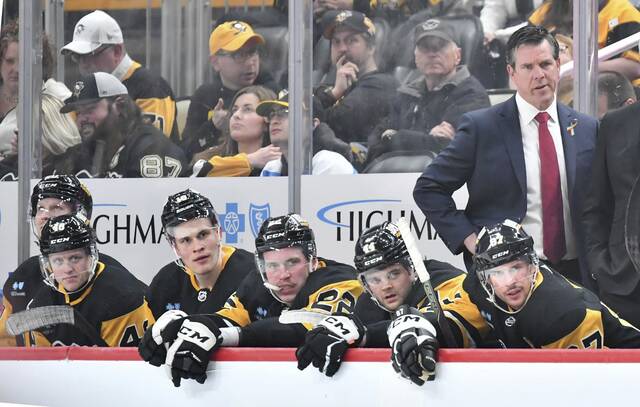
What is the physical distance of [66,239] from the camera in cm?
448

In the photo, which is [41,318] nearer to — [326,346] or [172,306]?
[172,306]

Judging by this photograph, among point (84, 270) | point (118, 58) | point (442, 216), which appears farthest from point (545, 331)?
point (118, 58)

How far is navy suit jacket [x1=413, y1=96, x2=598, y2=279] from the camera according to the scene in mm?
4203

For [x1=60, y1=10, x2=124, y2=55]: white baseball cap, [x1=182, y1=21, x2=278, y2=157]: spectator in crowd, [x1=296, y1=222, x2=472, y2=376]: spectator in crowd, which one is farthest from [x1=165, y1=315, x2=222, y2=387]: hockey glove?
[x1=60, y1=10, x2=124, y2=55]: white baseball cap

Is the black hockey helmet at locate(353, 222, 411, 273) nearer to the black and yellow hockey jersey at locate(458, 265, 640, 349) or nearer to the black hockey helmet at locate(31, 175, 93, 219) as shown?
the black and yellow hockey jersey at locate(458, 265, 640, 349)

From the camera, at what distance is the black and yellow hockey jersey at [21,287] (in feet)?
15.6

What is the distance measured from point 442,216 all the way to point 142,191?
136 centimetres

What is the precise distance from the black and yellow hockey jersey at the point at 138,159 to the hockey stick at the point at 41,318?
85cm

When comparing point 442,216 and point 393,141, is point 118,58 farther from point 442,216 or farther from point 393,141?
point 442,216

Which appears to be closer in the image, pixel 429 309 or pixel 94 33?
pixel 429 309

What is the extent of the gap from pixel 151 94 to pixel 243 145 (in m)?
0.44

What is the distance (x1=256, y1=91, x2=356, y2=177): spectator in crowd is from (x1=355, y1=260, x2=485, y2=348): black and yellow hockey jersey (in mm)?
647

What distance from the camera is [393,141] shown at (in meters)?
4.77

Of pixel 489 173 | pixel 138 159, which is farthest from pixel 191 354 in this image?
pixel 138 159
